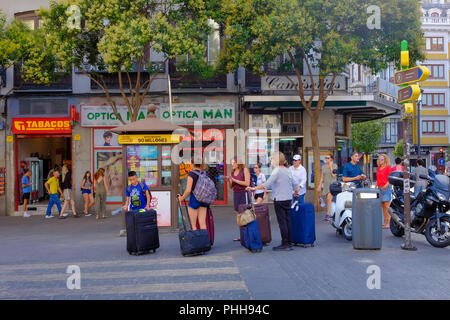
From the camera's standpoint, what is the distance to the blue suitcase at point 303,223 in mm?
9648

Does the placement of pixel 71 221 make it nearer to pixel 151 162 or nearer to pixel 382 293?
pixel 151 162

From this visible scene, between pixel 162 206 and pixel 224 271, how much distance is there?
484 centimetres

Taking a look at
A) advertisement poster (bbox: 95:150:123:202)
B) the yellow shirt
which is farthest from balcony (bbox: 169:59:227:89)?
the yellow shirt

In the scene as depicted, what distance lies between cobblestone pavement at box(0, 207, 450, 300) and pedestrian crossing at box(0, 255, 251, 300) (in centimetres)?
1

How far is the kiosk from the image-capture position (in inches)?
474

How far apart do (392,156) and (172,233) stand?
56.1 m

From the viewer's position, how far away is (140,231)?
9.23m

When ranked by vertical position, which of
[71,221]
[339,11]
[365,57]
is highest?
[339,11]

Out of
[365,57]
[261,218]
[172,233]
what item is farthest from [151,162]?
[365,57]

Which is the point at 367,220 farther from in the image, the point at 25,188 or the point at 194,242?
the point at 25,188

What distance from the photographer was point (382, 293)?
19.9 feet

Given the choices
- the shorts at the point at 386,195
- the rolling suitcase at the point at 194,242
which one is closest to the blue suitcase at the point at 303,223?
Answer: the rolling suitcase at the point at 194,242

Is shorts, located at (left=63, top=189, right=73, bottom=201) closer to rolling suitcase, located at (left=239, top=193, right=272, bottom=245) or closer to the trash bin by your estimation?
rolling suitcase, located at (left=239, top=193, right=272, bottom=245)

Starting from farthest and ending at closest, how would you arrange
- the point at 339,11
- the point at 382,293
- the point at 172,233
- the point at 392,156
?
the point at 392,156 → the point at 339,11 → the point at 172,233 → the point at 382,293
